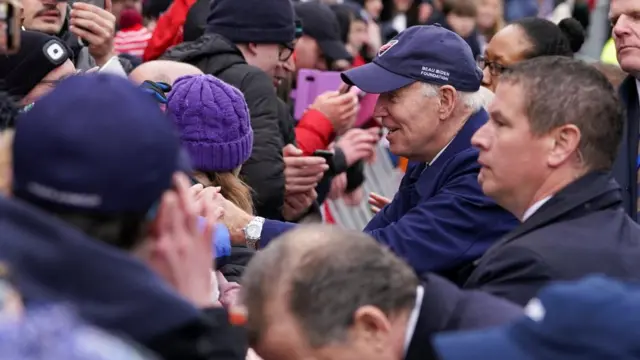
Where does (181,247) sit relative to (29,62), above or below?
above

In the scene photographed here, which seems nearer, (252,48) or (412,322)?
(412,322)

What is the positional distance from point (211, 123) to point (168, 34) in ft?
8.64

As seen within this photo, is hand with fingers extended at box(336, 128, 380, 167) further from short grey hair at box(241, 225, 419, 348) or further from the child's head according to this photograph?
the child's head

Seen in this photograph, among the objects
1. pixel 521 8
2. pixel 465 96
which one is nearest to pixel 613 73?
pixel 465 96

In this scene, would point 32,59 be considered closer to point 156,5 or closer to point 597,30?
point 156,5

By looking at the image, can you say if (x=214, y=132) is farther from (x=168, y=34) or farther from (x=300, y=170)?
(x=168, y=34)

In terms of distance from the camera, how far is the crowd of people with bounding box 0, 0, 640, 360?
2.22 metres

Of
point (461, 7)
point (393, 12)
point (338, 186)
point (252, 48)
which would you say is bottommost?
point (393, 12)

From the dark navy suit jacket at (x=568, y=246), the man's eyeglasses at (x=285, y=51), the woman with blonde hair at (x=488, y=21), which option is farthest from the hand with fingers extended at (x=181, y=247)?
the woman with blonde hair at (x=488, y=21)

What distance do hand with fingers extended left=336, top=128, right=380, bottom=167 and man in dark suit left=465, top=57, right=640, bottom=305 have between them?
343 centimetres

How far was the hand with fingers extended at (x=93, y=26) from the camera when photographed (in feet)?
18.0

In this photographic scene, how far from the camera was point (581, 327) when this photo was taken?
229 centimetres

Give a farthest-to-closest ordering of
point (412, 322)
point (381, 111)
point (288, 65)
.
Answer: point (288, 65) < point (381, 111) < point (412, 322)

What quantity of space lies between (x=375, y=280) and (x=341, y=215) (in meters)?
6.23
